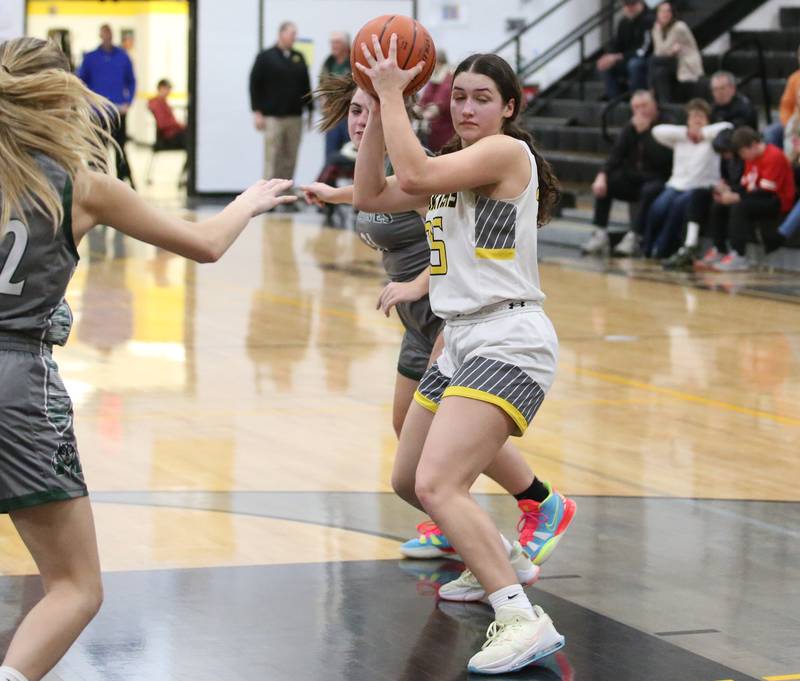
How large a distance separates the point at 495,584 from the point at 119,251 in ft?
36.5

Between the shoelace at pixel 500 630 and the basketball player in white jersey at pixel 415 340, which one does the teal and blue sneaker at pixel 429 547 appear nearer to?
the basketball player in white jersey at pixel 415 340

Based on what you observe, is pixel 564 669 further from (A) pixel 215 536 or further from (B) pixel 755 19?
(B) pixel 755 19

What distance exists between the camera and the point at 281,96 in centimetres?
1852

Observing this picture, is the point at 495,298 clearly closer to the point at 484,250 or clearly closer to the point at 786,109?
the point at 484,250

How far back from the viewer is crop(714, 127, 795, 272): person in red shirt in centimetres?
1266

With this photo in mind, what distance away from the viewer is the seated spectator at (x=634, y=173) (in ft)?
46.0

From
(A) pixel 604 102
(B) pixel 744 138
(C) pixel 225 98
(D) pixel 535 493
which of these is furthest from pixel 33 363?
(C) pixel 225 98

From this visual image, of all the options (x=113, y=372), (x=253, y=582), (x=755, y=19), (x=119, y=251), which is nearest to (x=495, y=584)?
(x=253, y=582)

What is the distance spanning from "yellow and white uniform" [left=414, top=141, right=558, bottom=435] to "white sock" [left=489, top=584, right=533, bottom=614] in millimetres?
411

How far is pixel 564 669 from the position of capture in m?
3.98

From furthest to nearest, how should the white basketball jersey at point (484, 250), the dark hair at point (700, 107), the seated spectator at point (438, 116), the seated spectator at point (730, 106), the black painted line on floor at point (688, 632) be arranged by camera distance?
the seated spectator at point (438, 116) → the seated spectator at point (730, 106) → the dark hair at point (700, 107) → the black painted line on floor at point (688, 632) → the white basketball jersey at point (484, 250)

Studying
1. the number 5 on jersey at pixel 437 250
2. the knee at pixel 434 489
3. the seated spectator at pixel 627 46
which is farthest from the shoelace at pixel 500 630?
the seated spectator at pixel 627 46

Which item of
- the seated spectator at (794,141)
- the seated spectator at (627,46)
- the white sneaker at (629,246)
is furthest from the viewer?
the seated spectator at (627,46)

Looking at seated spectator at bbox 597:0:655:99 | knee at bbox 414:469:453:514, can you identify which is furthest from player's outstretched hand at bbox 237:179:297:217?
seated spectator at bbox 597:0:655:99
